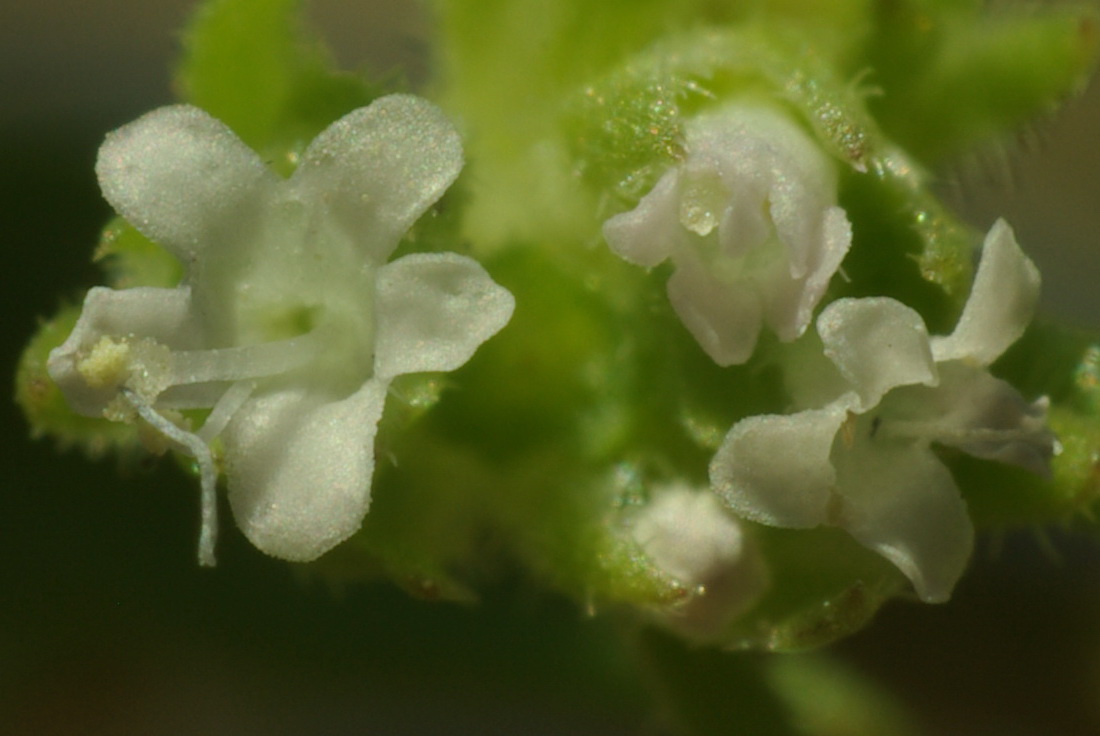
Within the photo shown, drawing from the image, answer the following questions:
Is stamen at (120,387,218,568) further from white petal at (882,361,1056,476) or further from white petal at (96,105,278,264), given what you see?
white petal at (882,361,1056,476)

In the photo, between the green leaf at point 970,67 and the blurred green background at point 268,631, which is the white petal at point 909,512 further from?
the blurred green background at point 268,631

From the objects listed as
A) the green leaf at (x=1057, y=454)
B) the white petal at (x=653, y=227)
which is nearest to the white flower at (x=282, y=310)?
the white petal at (x=653, y=227)

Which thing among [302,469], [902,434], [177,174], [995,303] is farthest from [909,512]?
[177,174]

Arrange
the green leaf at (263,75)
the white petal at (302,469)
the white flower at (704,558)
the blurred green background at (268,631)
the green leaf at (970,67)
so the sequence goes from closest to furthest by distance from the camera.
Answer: the white petal at (302,469) → the white flower at (704,558) → the green leaf at (263,75) → the green leaf at (970,67) → the blurred green background at (268,631)

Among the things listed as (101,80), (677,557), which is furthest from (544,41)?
(101,80)

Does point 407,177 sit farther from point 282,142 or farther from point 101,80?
point 101,80

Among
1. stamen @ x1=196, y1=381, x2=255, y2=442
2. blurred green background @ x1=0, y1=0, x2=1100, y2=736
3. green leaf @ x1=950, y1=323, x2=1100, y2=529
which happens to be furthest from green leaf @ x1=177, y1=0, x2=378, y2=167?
blurred green background @ x1=0, y1=0, x2=1100, y2=736

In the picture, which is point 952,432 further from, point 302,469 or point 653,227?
point 302,469
